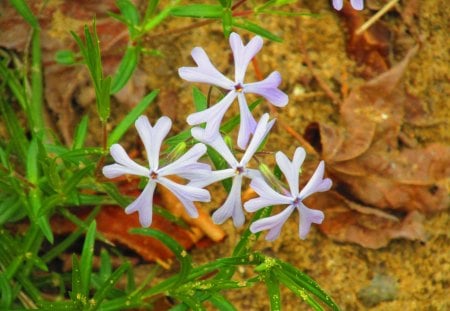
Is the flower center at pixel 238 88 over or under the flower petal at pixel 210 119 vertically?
over

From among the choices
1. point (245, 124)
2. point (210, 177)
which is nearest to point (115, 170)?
point (210, 177)

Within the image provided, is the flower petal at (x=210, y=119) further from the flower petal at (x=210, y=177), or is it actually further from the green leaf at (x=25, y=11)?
the green leaf at (x=25, y=11)

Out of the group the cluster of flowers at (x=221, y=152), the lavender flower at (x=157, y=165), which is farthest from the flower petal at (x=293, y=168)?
the lavender flower at (x=157, y=165)

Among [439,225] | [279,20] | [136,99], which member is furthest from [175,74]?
[439,225]

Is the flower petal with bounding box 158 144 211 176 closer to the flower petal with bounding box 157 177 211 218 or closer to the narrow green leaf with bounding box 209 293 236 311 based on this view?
the flower petal with bounding box 157 177 211 218

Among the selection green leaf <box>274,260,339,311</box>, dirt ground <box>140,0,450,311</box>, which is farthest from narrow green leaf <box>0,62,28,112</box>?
green leaf <box>274,260,339,311</box>

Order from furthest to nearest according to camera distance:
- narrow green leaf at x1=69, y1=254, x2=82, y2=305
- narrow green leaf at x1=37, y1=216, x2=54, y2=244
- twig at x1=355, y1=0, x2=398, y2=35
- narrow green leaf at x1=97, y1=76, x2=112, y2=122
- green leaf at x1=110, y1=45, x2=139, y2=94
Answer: twig at x1=355, y1=0, x2=398, y2=35 < green leaf at x1=110, y1=45, x2=139, y2=94 < narrow green leaf at x1=37, y1=216, x2=54, y2=244 < narrow green leaf at x1=69, y1=254, x2=82, y2=305 < narrow green leaf at x1=97, y1=76, x2=112, y2=122

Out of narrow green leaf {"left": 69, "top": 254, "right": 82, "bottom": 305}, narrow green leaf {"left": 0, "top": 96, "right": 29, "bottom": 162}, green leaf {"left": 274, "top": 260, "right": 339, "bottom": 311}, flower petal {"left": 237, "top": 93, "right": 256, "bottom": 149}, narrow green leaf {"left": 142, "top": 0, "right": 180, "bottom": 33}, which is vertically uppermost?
narrow green leaf {"left": 142, "top": 0, "right": 180, "bottom": 33}

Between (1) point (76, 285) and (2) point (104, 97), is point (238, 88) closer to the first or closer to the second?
(2) point (104, 97)
